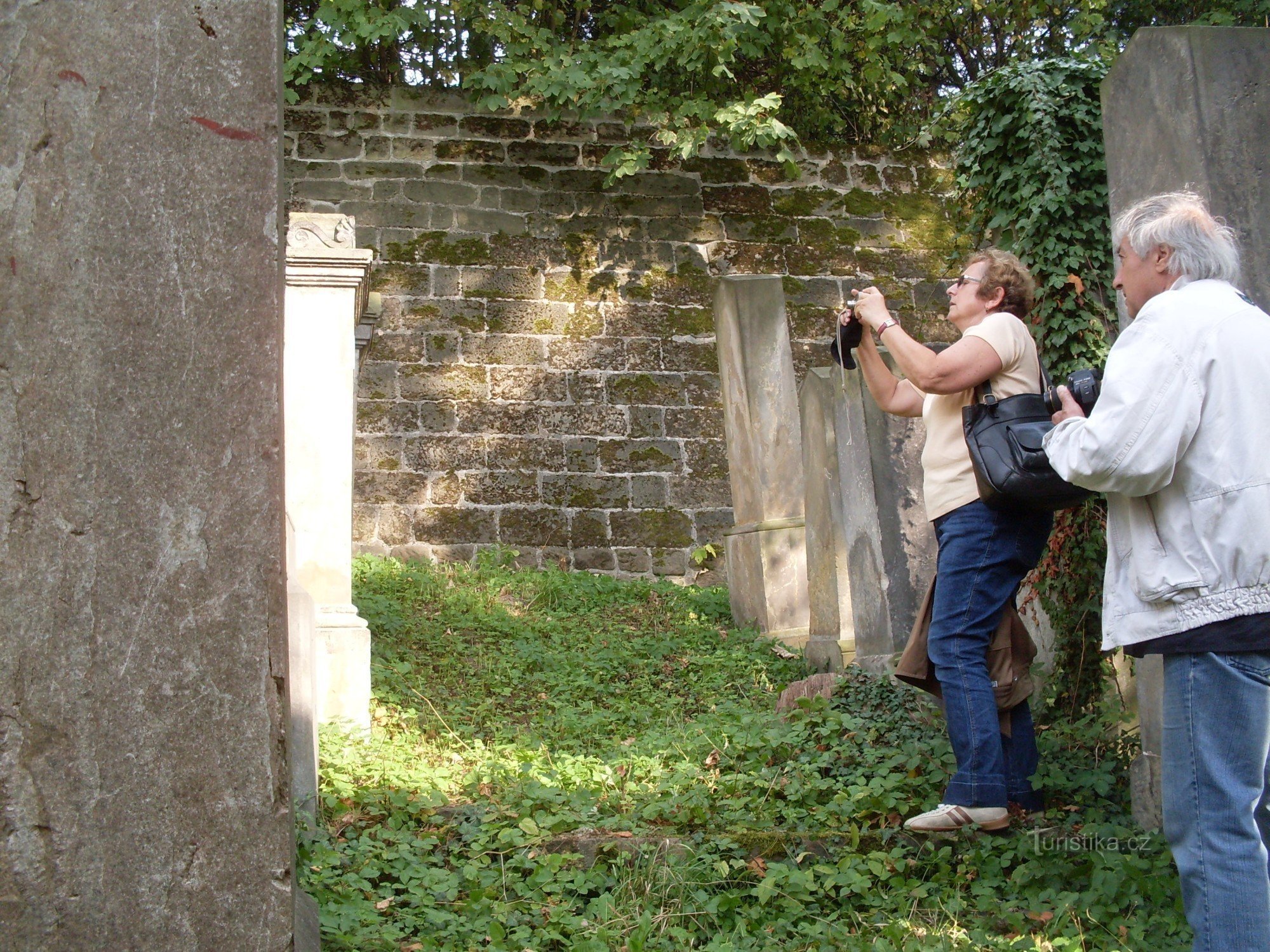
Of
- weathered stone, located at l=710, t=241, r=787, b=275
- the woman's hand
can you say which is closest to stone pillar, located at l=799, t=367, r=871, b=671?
the woman's hand

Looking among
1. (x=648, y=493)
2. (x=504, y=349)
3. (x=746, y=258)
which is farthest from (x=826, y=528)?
(x=746, y=258)

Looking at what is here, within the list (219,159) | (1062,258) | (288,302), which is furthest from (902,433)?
(219,159)

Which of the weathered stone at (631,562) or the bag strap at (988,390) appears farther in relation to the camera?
the weathered stone at (631,562)

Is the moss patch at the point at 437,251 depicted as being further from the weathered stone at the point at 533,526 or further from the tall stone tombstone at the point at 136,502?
the tall stone tombstone at the point at 136,502

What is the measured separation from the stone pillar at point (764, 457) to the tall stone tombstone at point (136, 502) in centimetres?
499

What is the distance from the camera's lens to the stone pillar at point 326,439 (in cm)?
499

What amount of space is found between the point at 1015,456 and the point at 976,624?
1.59 ft

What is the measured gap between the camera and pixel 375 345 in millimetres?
9375

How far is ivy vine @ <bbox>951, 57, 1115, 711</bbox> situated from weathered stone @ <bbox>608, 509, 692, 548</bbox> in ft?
15.9

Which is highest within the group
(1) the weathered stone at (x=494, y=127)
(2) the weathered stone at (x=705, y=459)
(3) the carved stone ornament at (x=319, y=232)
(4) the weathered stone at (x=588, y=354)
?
(1) the weathered stone at (x=494, y=127)

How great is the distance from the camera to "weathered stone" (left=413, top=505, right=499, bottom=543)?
29.9 feet

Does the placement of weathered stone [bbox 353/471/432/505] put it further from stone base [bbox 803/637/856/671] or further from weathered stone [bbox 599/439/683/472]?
stone base [bbox 803/637/856/671]

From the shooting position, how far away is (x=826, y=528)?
18.9 feet

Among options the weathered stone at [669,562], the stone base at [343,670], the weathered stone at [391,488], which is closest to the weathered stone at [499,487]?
the weathered stone at [391,488]
